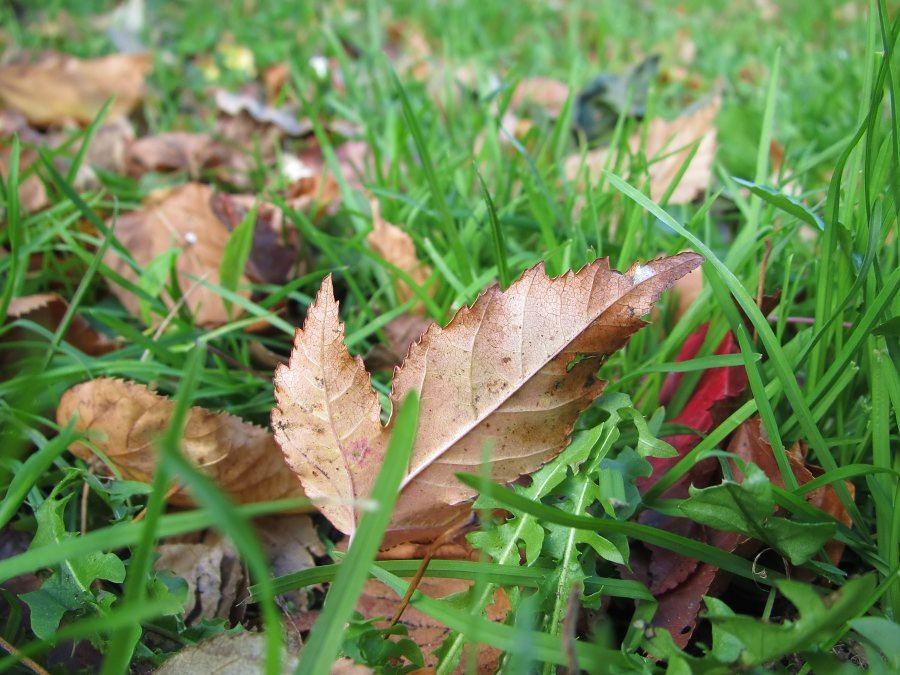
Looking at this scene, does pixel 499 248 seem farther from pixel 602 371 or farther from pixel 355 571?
pixel 355 571

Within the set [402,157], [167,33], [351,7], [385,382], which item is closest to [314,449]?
[385,382]

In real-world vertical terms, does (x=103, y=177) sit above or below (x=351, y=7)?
below

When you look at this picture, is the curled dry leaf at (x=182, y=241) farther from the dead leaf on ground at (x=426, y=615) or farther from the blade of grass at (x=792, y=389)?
the blade of grass at (x=792, y=389)

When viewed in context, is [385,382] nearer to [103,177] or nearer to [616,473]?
[616,473]

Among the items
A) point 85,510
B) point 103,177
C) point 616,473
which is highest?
point 103,177

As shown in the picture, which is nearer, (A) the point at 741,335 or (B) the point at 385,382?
(A) the point at 741,335

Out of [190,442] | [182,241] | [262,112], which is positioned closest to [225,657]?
[190,442]

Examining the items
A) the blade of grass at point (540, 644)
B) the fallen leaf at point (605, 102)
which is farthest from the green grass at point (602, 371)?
the fallen leaf at point (605, 102)
